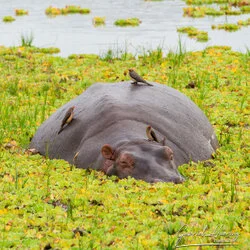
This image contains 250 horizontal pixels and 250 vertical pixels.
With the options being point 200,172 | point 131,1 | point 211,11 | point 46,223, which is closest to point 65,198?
point 46,223

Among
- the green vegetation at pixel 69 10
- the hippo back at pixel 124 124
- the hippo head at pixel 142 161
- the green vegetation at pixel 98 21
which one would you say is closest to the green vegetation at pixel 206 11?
the green vegetation at pixel 98 21

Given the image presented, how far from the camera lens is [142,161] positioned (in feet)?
20.9

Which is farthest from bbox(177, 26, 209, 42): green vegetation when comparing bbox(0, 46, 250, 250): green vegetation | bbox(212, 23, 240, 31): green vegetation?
bbox(0, 46, 250, 250): green vegetation

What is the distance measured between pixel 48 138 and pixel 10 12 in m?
16.6

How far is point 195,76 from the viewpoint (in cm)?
1231

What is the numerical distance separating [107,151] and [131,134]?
438 millimetres

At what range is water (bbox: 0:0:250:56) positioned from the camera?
1589 centimetres

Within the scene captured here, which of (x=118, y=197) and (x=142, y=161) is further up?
(x=142, y=161)

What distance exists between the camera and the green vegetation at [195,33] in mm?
17156

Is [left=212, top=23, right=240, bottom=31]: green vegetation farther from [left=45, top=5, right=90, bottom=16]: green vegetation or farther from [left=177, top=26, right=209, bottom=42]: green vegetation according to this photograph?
[left=45, top=5, right=90, bottom=16]: green vegetation

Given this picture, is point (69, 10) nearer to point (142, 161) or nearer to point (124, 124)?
point (124, 124)

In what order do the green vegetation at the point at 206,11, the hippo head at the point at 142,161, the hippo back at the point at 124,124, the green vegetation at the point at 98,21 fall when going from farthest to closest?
the green vegetation at the point at 206,11 → the green vegetation at the point at 98,21 → the hippo back at the point at 124,124 → the hippo head at the point at 142,161

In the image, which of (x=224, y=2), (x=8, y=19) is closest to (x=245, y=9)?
(x=224, y=2)

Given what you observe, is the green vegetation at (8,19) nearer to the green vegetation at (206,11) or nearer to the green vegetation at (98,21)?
the green vegetation at (98,21)
